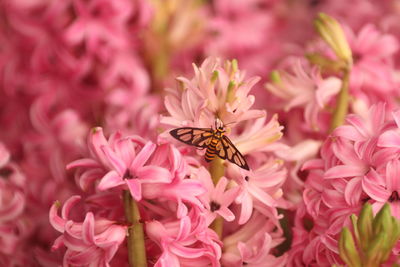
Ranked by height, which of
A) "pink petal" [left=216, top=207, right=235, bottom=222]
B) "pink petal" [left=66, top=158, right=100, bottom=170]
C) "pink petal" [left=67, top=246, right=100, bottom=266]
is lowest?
"pink petal" [left=67, top=246, right=100, bottom=266]

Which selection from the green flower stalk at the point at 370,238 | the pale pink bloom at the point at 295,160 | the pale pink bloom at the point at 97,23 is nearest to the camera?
the green flower stalk at the point at 370,238

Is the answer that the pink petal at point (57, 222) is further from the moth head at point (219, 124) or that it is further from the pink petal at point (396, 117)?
the pink petal at point (396, 117)

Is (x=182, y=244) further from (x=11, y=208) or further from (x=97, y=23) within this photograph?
(x=97, y=23)

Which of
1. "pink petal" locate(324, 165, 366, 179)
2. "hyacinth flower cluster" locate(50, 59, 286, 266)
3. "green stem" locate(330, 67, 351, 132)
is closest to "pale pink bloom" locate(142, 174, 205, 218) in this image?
"hyacinth flower cluster" locate(50, 59, 286, 266)

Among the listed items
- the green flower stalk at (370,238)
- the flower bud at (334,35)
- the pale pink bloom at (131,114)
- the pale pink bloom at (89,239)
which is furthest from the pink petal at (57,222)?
the flower bud at (334,35)

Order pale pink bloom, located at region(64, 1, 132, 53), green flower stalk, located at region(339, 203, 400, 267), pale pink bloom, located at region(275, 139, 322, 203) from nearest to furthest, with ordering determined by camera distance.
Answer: green flower stalk, located at region(339, 203, 400, 267), pale pink bloom, located at region(275, 139, 322, 203), pale pink bloom, located at region(64, 1, 132, 53)

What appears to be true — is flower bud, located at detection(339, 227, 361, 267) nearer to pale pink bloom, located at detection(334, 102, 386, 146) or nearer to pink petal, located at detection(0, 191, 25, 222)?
pale pink bloom, located at detection(334, 102, 386, 146)
